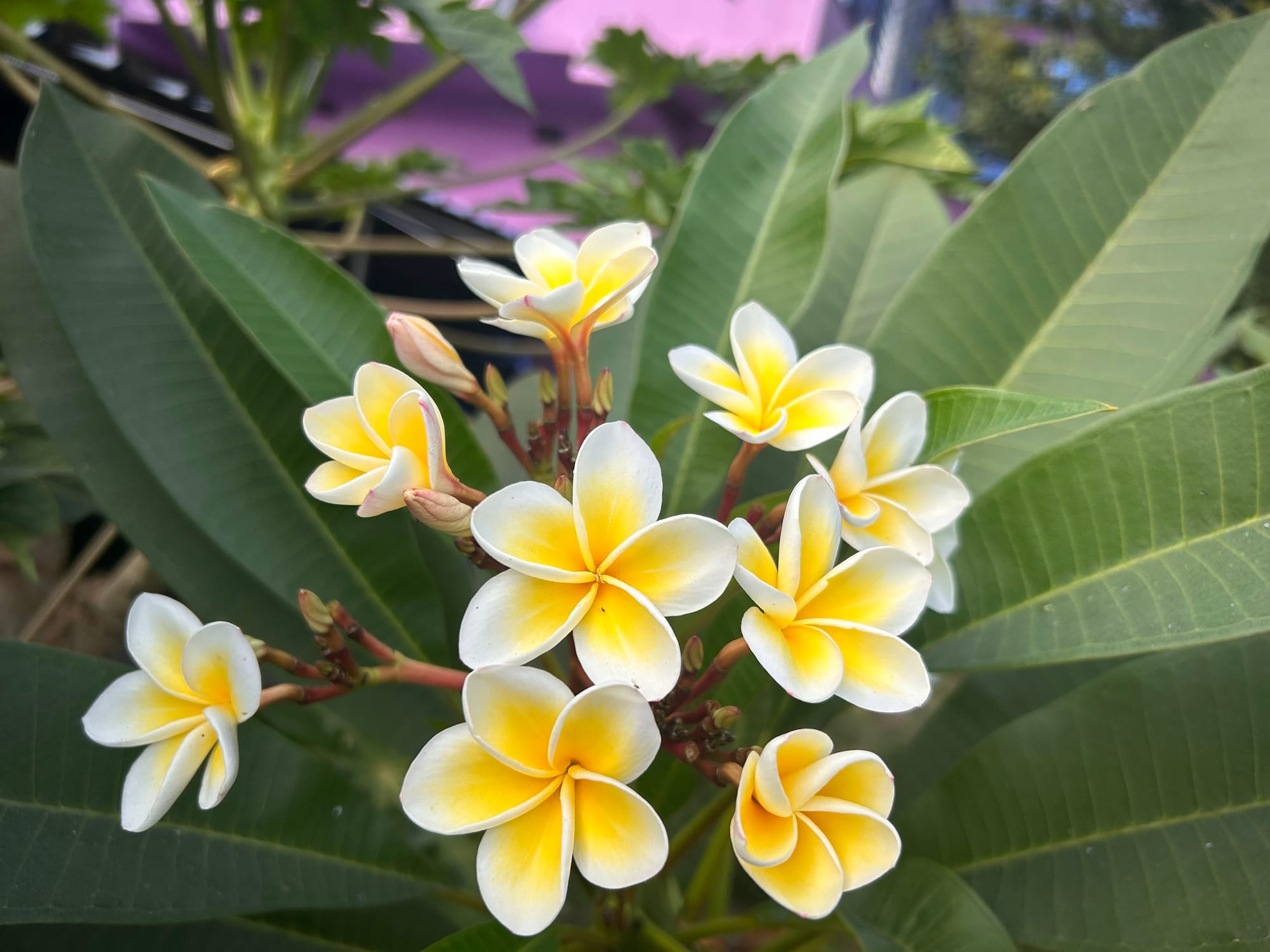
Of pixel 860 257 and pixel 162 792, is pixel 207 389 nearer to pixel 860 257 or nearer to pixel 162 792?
pixel 162 792

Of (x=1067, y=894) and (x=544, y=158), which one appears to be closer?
(x=1067, y=894)

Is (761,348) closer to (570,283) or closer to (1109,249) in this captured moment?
(570,283)

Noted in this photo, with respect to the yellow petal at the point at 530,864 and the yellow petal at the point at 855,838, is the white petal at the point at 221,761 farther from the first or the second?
the yellow petal at the point at 855,838

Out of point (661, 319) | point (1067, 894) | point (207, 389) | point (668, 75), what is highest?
point (668, 75)

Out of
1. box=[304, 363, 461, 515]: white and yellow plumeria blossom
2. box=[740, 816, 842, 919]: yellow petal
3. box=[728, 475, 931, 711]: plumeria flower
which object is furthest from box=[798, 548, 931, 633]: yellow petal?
box=[304, 363, 461, 515]: white and yellow plumeria blossom

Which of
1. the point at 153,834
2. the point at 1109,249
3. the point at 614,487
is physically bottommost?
the point at 153,834

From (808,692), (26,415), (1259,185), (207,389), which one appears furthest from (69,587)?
(1259,185)

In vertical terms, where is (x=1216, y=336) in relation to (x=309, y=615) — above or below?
above

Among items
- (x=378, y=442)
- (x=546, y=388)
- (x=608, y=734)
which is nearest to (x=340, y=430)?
(x=378, y=442)
